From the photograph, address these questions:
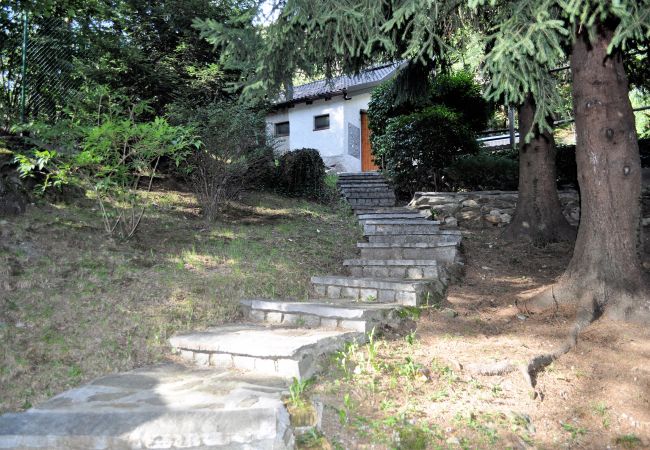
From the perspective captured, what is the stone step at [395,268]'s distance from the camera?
5766 mm

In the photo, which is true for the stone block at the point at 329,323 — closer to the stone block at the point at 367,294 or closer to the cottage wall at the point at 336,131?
the stone block at the point at 367,294

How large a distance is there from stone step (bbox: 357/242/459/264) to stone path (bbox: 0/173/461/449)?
13.2 inches

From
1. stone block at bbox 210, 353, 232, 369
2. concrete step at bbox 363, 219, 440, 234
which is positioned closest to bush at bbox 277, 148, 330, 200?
concrete step at bbox 363, 219, 440, 234

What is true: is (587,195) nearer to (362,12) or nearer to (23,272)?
(362,12)

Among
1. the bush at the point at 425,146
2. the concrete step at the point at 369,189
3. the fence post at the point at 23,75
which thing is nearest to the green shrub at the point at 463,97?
the bush at the point at 425,146

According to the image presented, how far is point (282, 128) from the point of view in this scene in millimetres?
19125

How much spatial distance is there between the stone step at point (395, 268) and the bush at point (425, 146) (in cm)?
467

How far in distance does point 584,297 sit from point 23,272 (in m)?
5.54

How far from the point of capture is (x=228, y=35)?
5.21 metres

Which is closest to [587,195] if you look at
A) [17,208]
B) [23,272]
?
[23,272]

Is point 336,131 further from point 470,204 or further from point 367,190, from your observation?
point 470,204

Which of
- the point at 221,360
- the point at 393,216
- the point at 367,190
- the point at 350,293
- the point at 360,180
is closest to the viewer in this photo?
the point at 221,360

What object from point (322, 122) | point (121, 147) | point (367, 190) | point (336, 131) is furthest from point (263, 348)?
point (322, 122)

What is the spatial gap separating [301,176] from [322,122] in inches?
279
